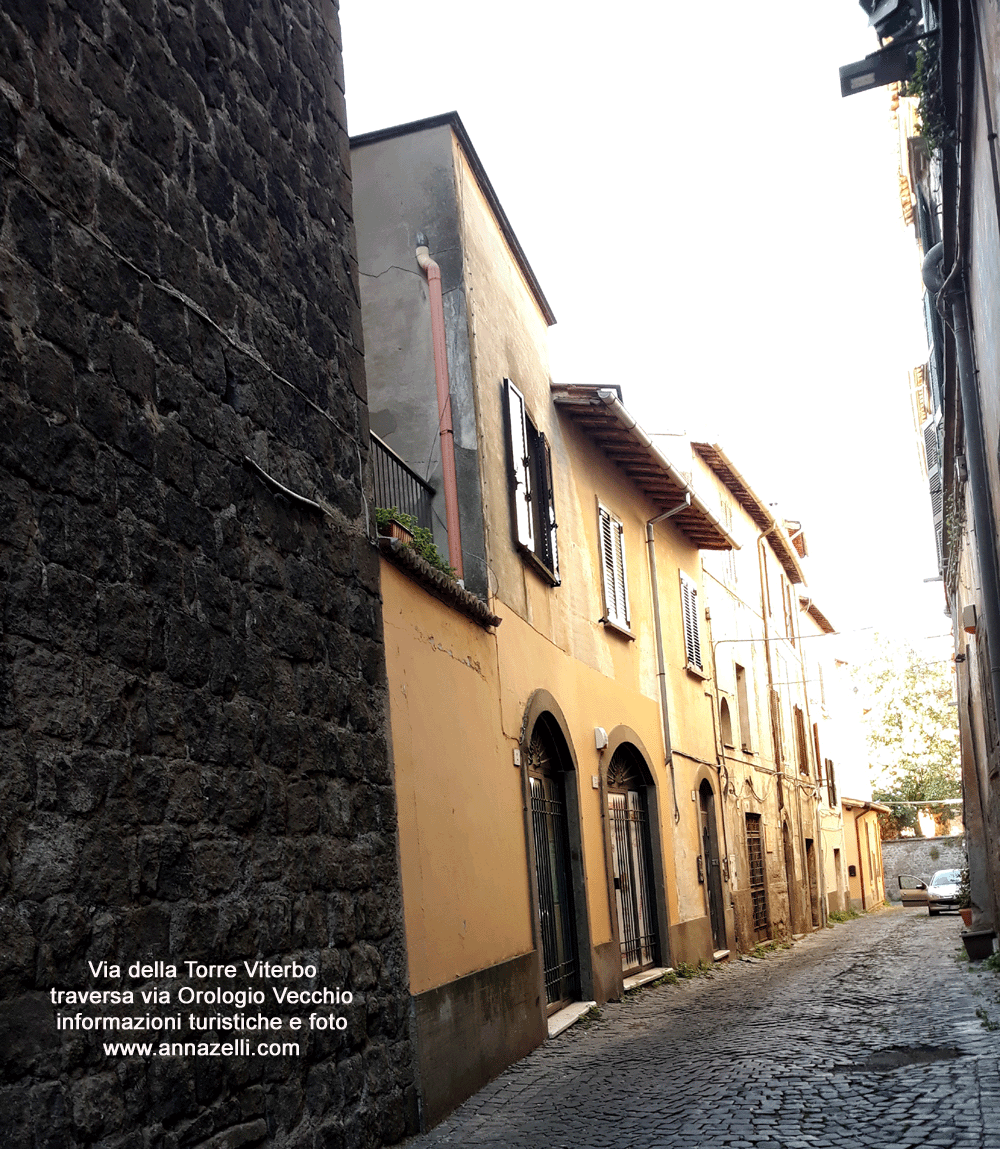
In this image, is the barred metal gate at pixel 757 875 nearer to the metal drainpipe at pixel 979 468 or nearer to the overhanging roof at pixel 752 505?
the overhanging roof at pixel 752 505

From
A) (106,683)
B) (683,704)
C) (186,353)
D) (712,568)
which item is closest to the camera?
(106,683)

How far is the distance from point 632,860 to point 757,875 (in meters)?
7.30

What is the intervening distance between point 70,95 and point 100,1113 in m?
3.27

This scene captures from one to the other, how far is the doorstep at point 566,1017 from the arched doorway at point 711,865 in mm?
5838

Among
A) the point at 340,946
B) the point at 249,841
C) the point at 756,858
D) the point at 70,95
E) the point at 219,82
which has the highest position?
the point at 219,82

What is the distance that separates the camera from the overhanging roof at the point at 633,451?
42.6 ft

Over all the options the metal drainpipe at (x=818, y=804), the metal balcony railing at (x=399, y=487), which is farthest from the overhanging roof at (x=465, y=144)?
the metal drainpipe at (x=818, y=804)

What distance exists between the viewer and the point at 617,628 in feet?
45.4

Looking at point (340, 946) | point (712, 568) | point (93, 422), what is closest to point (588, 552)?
point (712, 568)

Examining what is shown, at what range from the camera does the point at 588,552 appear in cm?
1337

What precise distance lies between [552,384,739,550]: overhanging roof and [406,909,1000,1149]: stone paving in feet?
19.2

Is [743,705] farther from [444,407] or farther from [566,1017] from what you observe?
[444,407]

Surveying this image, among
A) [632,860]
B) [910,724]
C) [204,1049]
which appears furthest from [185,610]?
[910,724]

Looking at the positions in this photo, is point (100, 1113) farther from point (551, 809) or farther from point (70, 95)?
point (551, 809)
